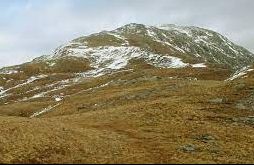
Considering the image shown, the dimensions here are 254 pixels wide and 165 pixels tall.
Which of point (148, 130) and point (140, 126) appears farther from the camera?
point (140, 126)

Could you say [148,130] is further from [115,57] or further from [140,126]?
[115,57]

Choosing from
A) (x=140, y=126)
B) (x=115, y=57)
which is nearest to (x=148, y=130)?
(x=140, y=126)

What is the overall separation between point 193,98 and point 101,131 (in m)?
22.2

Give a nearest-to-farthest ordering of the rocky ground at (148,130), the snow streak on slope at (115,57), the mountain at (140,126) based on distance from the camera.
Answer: the rocky ground at (148,130), the mountain at (140,126), the snow streak on slope at (115,57)

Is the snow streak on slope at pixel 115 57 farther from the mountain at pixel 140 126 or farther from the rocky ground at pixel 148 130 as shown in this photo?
the rocky ground at pixel 148 130

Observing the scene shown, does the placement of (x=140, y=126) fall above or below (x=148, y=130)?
above

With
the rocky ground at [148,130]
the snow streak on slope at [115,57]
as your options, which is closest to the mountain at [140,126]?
the rocky ground at [148,130]

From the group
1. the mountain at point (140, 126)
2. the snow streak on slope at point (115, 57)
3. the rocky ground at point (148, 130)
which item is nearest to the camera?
the rocky ground at point (148, 130)

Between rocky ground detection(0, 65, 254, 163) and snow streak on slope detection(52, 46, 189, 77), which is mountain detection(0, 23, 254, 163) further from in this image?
snow streak on slope detection(52, 46, 189, 77)

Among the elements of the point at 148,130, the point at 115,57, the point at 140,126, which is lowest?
the point at 148,130

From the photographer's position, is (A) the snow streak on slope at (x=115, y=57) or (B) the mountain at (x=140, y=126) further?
(A) the snow streak on slope at (x=115, y=57)

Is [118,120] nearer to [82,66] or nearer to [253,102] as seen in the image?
[253,102]

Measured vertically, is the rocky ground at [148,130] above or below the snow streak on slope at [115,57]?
below

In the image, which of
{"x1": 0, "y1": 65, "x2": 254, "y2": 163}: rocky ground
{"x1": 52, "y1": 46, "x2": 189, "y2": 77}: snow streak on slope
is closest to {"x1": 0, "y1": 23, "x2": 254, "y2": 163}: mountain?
{"x1": 0, "y1": 65, "x2": 254, "y2": 163}: rocky ground
